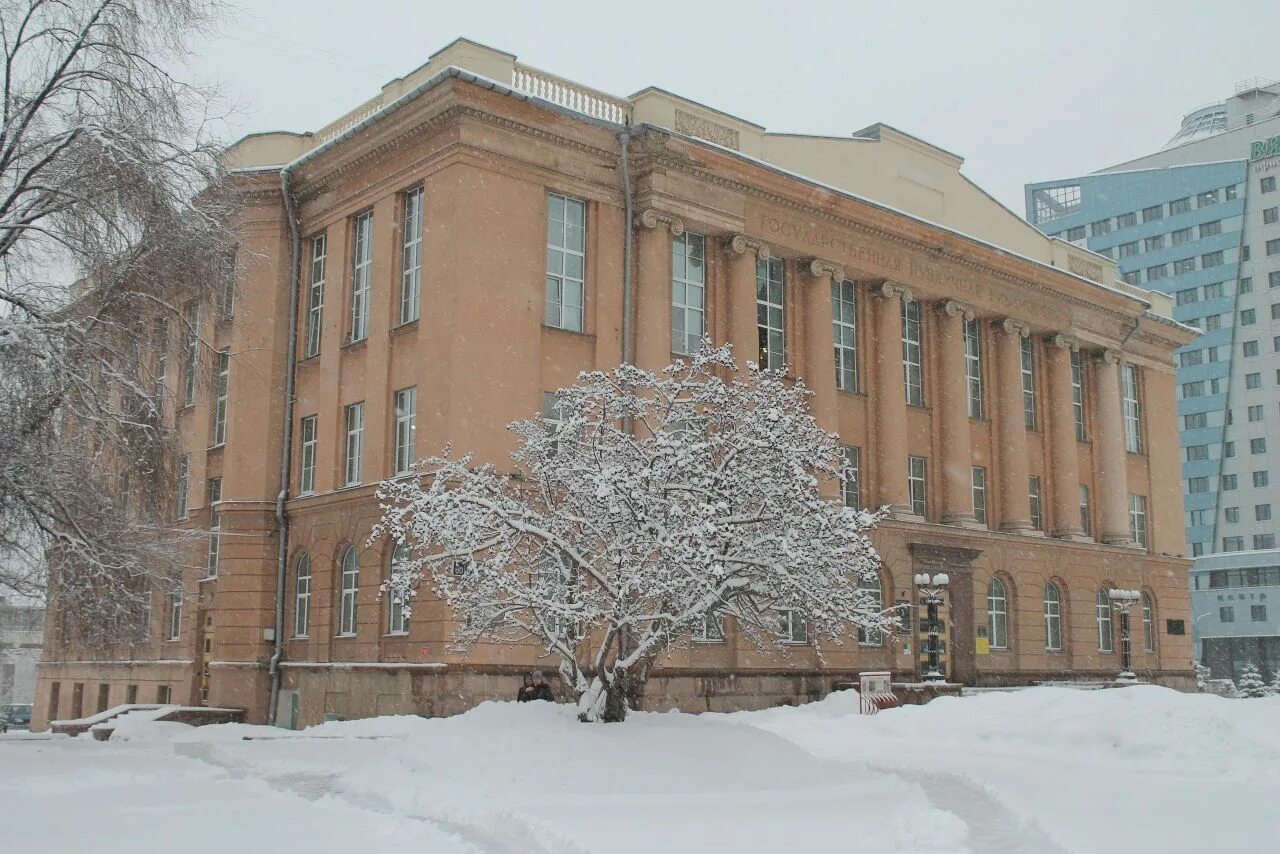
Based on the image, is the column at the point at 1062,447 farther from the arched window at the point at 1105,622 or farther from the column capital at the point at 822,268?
the column capital at the point at 822,268

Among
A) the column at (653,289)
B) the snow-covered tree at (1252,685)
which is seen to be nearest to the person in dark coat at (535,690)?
the column at (653,289)

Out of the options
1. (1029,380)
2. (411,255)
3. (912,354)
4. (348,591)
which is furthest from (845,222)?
(348,591)

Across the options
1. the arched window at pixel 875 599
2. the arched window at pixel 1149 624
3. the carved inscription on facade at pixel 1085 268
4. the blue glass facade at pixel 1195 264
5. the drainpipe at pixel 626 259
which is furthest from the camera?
the blue glass facade at pixel 1195 264

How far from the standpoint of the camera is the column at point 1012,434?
40594mm

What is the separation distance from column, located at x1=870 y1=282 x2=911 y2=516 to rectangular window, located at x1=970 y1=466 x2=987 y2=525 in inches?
140

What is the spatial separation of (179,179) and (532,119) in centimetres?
1216

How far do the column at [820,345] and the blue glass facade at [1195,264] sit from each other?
243 feet

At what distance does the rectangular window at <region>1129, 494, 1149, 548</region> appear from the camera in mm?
46722

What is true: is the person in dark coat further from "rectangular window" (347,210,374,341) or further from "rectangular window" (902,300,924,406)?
"rectangular window" (902,300,924,406)

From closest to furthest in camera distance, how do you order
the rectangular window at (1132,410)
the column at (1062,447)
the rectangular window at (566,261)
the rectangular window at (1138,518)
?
the rectangular window at (566,261), the column at (1062,447), the rectangular window at (1138,518), the rectangular window at (1132,410)

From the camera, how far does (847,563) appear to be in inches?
717

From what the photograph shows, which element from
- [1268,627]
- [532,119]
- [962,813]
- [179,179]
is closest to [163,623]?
[532,119]

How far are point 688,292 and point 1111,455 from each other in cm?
1942

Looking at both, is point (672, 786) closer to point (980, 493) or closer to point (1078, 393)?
point (980, 493)
